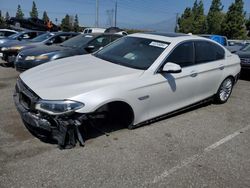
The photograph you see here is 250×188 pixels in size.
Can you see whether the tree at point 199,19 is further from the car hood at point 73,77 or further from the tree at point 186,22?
the car hood at point 73,77

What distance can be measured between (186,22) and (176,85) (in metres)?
39.4

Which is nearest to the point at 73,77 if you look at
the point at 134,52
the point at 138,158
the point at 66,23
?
the point at 134,52

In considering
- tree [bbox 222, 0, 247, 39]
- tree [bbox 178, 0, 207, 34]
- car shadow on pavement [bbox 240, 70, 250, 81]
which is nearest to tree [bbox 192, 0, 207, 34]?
tree [bbox 178, 0, 207, 34]

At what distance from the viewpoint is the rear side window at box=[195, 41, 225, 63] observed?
5.19 m

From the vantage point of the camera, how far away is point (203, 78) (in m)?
5.20

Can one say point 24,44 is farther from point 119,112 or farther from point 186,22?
point 186,22

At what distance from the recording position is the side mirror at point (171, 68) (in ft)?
14.0

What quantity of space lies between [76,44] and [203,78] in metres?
4.50

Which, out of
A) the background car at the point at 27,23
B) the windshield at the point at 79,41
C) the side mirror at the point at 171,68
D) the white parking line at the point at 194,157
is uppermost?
the side mirror at the point at 171,68

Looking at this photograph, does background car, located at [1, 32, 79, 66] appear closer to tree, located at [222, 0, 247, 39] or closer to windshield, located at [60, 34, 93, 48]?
windshield, located at [60, 34, 93, 48]

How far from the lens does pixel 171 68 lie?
4273mm

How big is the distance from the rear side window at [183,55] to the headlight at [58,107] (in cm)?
184

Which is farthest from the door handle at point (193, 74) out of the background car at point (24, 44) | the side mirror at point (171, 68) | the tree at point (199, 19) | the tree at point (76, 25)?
the tree at point (76, 25)

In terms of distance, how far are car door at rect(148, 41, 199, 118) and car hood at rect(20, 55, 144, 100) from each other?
1.33 feet
